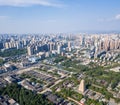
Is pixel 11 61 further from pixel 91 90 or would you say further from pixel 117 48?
pixel 117 48

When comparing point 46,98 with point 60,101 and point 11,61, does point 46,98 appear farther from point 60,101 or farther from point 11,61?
point 11,61

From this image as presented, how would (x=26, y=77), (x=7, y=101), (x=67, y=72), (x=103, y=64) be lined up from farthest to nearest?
(x=103, y=64) < (x=67, y=72) < (x=26, y=77) < (x=7, y=101)

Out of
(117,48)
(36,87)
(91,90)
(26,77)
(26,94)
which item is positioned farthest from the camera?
(117,48)

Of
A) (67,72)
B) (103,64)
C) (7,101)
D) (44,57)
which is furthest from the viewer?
(44,57)

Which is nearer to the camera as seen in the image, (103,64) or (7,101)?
(7,101)

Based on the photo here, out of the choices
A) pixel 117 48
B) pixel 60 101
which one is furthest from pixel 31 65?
pixel 117 48

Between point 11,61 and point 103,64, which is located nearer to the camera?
point 103,64

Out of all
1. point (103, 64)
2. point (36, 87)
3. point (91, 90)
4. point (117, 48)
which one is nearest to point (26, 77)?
point (36, 87)

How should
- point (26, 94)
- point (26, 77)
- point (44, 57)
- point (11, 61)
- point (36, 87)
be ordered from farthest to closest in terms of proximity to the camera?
point (44, 57), point (11, 61), point (26, 77), point (36, 87), point (26, 94)

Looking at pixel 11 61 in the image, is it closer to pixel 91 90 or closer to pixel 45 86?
pixel 45 86
